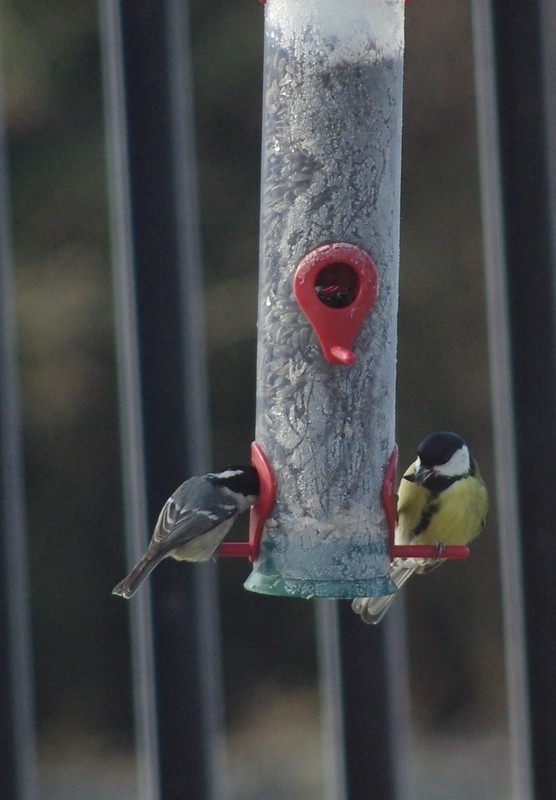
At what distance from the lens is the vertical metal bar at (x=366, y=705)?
4246mm

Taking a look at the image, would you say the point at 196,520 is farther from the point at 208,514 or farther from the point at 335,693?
the point at 335,693

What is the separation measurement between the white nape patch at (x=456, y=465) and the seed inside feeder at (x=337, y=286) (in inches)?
21.5

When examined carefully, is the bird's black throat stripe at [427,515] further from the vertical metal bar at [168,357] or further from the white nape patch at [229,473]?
the vertical metal bar at [168,357]

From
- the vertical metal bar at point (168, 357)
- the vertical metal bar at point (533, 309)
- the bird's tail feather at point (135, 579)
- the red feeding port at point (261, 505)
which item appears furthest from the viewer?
the vertical metal bar at point (533, 309)

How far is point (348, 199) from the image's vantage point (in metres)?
2.85

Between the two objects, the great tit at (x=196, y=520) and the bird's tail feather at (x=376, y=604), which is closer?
the great tit at (x=196, y=520)

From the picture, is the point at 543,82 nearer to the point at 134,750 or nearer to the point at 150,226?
the point at 150,226

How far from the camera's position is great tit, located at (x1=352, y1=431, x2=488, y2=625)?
125 inches

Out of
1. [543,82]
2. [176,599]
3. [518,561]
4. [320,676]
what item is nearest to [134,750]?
[320,676]

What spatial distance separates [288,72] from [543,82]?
1.69 metres

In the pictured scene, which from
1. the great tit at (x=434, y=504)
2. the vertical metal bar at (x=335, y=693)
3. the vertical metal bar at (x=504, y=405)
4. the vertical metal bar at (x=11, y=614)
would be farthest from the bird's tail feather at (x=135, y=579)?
the vertical metal bar at (x=504, y=405)

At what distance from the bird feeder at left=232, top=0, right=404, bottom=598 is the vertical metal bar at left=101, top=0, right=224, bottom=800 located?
1327 millimetres

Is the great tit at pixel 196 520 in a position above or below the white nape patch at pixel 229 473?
below

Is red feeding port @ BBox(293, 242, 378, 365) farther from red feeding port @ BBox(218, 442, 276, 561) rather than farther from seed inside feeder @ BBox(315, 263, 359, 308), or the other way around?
red feeding port @ BBox(218, 442, 276, 561)
